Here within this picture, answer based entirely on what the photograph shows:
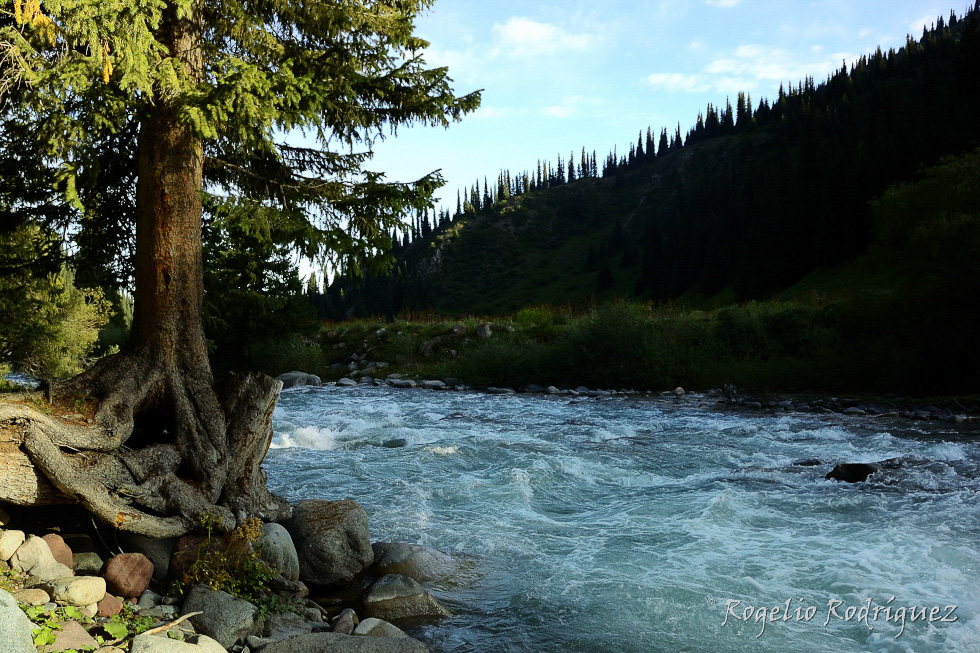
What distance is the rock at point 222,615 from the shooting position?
5.01 m

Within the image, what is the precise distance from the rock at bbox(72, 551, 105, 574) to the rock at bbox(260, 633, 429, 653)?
6.25 ft

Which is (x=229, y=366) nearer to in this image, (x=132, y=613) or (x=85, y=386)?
(x=85, y=386)

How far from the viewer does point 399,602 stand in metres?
5.98

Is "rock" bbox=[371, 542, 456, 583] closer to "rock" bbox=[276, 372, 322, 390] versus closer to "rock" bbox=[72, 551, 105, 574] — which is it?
"rock" bbox=[72, 551, 105, 574]

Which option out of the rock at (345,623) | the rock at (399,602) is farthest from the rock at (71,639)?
the rock at (399,602)

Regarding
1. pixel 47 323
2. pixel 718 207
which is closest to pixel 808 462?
pixel 47 323

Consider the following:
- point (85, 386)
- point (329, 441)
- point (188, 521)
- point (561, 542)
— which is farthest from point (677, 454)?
point (85, 386)

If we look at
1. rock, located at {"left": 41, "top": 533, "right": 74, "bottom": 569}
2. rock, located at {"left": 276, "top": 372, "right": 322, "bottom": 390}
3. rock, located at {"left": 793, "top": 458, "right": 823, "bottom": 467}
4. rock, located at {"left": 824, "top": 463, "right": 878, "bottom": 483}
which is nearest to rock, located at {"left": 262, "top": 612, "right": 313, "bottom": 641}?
rock, located at {"left": 41, "top": 533, "right": 74, "bottom": 569}

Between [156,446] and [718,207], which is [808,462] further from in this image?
[718,207]

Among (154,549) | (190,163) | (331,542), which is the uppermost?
(190,163)

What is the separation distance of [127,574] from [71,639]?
1.34m

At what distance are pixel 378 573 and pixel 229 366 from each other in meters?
25.6

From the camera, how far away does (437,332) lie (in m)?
31.6

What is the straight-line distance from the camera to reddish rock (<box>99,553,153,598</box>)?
5344mm
